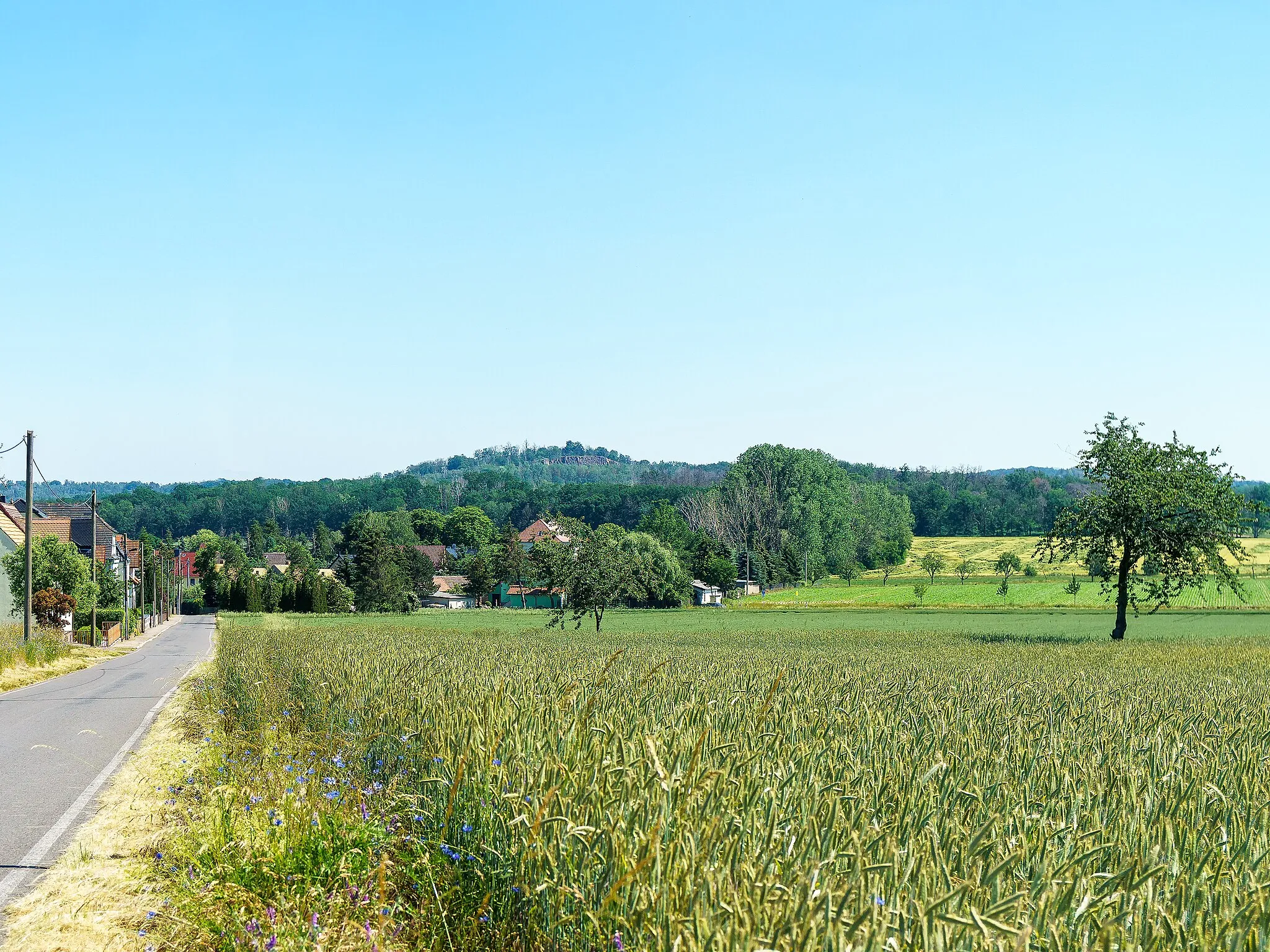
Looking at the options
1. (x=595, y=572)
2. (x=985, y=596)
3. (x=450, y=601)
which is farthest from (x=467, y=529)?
(x=595, y=572)

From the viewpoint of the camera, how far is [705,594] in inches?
4129

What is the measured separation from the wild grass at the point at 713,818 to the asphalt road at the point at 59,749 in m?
1.00

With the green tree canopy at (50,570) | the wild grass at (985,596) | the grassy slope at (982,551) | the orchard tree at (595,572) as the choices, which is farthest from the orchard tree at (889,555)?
the green tree canopy at (50,570)

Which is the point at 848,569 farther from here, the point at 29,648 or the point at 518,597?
the point at 29,648

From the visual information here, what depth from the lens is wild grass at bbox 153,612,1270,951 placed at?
10.1 feet

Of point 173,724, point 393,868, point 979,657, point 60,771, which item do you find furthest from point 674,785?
point 979,657

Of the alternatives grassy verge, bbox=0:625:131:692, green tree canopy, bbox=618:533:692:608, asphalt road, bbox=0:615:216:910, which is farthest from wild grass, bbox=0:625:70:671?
green tree canopy, bbox=618:533:692:608

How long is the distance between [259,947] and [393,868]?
1.04m

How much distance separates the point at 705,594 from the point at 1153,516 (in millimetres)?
76495

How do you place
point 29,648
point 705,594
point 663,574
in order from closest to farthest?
point 29,648 < point 663,574 < point 705,594

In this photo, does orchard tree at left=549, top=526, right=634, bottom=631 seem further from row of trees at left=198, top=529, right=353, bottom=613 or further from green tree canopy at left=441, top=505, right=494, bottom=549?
green tree canopy at left=441, top=505, right=494, bottom=549

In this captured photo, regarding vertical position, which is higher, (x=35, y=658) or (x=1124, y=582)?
(x=1124, y=582)

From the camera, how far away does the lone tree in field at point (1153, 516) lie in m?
29.5

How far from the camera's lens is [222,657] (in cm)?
1809
